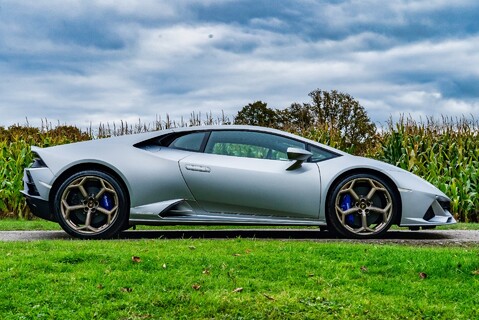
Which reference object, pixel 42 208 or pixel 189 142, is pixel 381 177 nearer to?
pixel 189 142

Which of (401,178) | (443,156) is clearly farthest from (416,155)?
(401,178)

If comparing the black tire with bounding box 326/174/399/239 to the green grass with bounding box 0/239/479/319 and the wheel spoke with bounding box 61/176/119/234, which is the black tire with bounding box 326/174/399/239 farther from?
the wheel spoke with bounding box 61/176/119/234

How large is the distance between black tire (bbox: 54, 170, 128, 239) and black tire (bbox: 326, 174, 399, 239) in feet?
9.30

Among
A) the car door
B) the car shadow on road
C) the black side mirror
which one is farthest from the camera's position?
the car shadow on road

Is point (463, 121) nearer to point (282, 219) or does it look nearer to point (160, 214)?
point (282, 219)

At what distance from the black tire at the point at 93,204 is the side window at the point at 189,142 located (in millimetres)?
979

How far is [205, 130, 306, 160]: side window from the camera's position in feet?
28.9

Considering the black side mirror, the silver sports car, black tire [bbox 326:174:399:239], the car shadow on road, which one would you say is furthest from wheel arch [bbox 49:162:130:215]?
black tire [bbox 326:174:399:239]

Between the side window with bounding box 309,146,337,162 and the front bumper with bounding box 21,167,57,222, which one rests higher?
the side window with bounding box 309,146,337,162

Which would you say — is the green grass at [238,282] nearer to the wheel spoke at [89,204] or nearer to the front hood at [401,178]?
the wheel spoke at [89,204]

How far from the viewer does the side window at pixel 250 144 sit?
880 cm

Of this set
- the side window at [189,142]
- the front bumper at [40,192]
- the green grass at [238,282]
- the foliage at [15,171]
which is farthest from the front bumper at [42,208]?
the foliage at [15,171]

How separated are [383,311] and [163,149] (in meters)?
4.31

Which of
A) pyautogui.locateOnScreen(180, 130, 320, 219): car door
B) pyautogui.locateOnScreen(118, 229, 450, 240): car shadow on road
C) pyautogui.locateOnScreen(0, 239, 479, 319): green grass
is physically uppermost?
pyautogui.locateOnScreen(180, 130, 320, 219): car door
